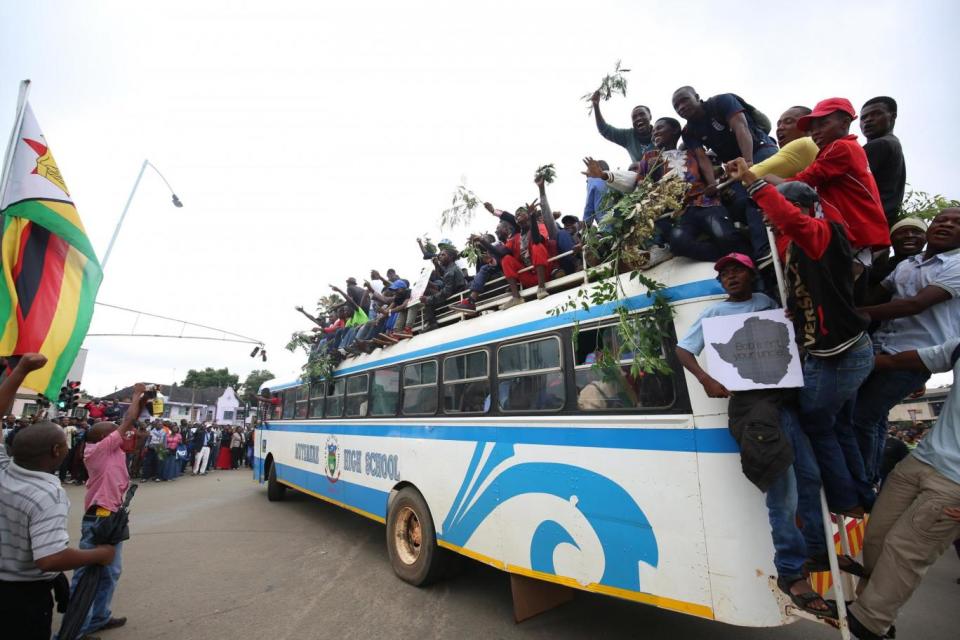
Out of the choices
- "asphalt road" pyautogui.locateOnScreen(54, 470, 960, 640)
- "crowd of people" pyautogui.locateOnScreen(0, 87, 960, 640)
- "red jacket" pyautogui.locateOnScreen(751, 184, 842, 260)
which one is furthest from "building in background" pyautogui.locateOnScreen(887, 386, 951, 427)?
"red jacket" pyautogui.locateOnScreen(751, 184, 842, 260)

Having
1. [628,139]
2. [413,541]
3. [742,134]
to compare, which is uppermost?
[628,139]

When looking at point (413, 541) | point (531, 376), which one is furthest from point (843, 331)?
point (413, 541)

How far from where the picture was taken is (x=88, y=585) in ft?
10.9

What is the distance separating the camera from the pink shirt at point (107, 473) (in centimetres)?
445

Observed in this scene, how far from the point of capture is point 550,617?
14.7ft

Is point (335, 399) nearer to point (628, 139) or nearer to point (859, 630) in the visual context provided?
point (628, 139)

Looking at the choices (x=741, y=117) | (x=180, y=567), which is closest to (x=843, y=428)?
(x=741, y=117)

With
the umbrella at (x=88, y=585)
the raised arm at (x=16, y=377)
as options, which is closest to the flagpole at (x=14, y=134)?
the raised arm at (x=16, y=377)

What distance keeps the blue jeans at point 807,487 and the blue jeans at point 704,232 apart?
1219 mm

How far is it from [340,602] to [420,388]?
2527mm

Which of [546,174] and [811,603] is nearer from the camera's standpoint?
[811,603]

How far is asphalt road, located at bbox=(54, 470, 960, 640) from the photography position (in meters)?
4.20

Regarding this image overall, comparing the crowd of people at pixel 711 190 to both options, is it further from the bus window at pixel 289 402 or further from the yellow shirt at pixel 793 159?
the bus window at pixel 289 402

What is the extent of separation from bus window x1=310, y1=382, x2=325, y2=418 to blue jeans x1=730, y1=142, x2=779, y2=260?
761 centimetres
